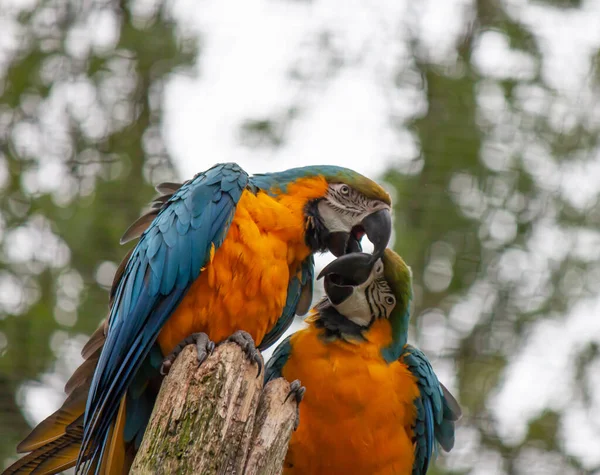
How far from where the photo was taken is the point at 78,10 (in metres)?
6.28

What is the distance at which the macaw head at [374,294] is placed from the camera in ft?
11.2

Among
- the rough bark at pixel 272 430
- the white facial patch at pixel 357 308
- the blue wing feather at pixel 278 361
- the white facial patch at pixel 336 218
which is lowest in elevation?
the blue wing feather at pixel 278 361

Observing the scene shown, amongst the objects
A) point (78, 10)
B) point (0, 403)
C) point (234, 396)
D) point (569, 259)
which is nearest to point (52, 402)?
point (0, 403)

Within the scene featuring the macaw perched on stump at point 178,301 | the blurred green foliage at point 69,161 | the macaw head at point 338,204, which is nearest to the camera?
the macaw perched on stump at point 178,301

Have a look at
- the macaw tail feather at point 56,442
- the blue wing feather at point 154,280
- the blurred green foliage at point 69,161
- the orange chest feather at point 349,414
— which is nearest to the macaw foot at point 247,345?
the blue wing feather at point 154,280

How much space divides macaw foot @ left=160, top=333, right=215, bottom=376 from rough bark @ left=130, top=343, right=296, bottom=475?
2.5 inches

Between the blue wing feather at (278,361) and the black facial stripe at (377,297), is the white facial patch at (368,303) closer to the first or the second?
the black facial stripe at (377,297)

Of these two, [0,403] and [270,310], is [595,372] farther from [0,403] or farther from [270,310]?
[0,403]

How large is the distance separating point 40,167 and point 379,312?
12.0ft

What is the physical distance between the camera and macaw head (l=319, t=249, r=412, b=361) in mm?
3412

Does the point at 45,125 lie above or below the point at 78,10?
below

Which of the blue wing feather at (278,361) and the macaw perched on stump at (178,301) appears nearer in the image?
the macaw perched on stump at (178,301)

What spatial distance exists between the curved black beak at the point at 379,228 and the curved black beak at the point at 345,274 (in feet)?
0.21

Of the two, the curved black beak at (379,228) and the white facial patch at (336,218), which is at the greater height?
the white facial patch at (336,218)
